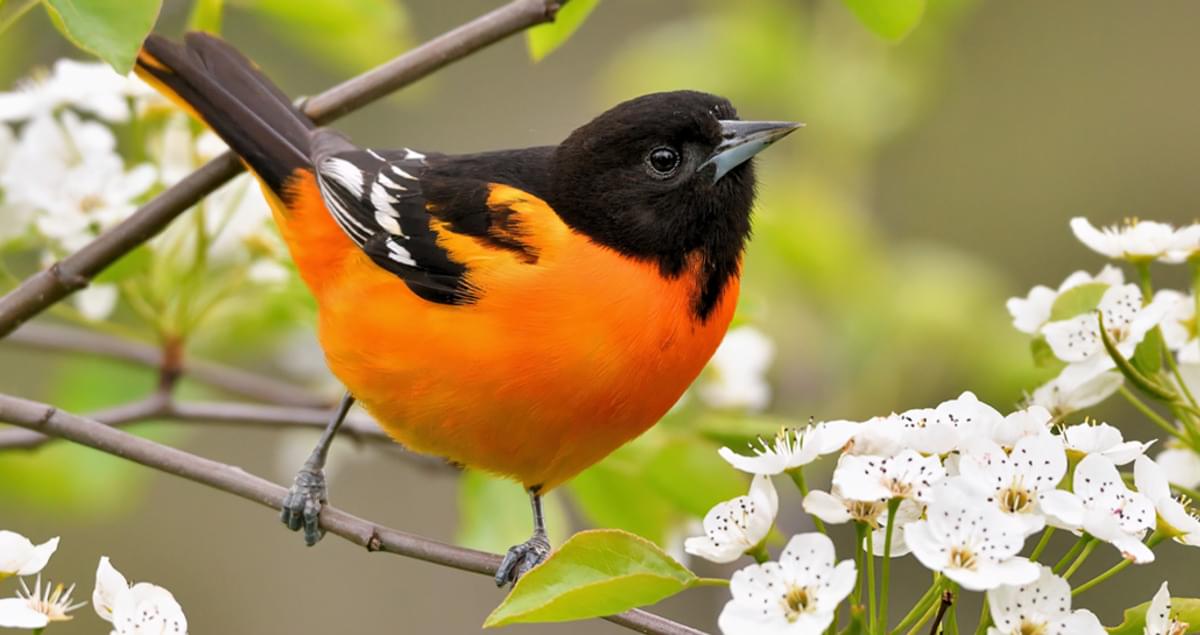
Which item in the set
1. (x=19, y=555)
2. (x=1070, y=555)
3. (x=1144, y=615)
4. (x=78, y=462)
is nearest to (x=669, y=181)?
(x=1070, y=555)

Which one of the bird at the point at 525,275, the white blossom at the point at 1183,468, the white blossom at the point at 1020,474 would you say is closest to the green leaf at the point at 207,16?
the bird at the point at 525,275

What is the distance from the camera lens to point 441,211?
9.98 feet

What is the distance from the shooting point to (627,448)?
9.70 feet

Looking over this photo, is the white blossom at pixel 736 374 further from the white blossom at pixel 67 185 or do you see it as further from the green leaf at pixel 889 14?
the white blossom at pixel 67 185

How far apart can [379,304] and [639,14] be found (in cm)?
504

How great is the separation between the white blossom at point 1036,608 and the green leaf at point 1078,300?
0.78 meters

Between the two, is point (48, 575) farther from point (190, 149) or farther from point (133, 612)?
point (133, 612)

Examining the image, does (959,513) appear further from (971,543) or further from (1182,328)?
(1182,328)

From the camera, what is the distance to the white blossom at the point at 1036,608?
1746mm

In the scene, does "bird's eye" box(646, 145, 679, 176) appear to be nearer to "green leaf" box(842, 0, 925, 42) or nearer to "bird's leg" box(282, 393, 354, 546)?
"green leaf" box(842, 0, 925, 42)

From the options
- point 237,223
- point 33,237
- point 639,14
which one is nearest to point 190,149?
point 237,223

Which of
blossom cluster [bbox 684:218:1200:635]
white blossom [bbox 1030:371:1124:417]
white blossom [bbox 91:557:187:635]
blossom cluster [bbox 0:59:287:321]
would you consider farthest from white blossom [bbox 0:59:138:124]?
white blossom [bbox 1030:371:1124:417]

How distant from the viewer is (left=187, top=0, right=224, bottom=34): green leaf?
2826mm

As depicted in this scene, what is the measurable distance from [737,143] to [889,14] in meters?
0.51
